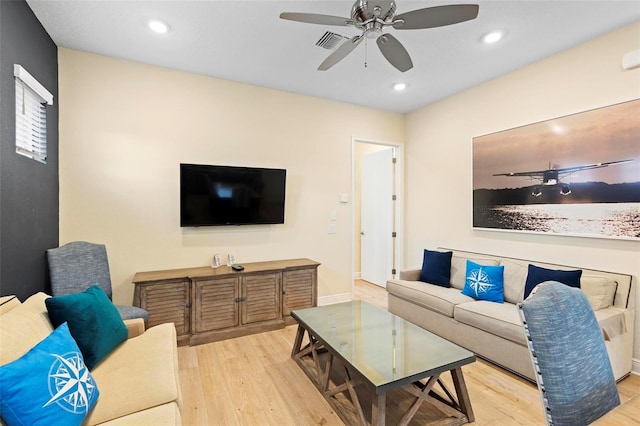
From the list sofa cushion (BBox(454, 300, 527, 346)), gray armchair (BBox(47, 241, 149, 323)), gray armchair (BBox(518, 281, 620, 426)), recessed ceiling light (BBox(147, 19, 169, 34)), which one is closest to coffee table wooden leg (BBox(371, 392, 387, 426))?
gray armchair (BBox(518, 281, 620, 426))

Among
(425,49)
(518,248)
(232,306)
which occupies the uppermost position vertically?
(425,49)

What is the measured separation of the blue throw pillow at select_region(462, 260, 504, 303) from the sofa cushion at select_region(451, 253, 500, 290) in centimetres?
20

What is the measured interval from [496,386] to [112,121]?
165 inches

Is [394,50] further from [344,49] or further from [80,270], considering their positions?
[80,270]

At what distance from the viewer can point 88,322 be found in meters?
1.80

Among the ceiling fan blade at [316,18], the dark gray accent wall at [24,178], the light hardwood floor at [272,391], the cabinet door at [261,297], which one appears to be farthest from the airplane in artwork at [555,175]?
the dark gray accent wall at [24,178]

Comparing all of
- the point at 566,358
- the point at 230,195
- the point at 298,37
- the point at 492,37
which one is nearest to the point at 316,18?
the point at 298,37

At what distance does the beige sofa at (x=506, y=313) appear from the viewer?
240 centimetres

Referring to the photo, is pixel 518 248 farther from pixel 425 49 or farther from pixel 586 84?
pixel 425 49

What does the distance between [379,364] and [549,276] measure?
1851 mm

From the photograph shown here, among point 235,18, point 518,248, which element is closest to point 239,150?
point 235,18

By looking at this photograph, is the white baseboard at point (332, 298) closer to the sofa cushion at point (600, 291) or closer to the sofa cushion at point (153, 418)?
the sofa cushion at point (600, 291)

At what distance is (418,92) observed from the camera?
4.01 meters

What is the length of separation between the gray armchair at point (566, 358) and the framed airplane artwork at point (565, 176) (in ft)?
6.89
